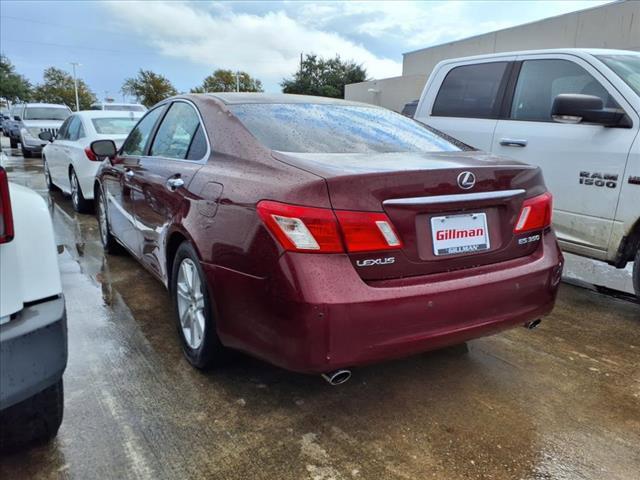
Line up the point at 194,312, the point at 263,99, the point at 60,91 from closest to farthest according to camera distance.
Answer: the point at 194,312, the point at 263,99, the point at 60,91

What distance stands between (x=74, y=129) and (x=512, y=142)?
21.2 ft

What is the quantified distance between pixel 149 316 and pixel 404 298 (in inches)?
88.6

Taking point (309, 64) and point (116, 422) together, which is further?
point (309, 64)

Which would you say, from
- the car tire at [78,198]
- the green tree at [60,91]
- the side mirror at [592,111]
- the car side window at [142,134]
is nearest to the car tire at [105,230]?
the car side window at [142,134]

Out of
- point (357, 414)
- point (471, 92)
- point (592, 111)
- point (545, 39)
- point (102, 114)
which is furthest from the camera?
point (545, 39)

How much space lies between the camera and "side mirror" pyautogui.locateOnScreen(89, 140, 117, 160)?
4.39 meters

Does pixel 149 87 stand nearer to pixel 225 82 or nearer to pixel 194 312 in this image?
pixel 225 82

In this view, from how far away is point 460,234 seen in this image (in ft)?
7.54

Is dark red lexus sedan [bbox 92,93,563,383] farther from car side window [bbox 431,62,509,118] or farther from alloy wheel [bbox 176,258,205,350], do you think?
car side window [bbox 431,62,509,118]

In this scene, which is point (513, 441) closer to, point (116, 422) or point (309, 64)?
point (116, 422)

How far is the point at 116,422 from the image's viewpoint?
2418 millimetres

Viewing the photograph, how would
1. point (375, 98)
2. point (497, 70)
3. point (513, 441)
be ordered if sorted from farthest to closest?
point (375, 98), point (497, 70), point (513, 441)

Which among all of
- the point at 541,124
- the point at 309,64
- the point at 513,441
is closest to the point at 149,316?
the point at 513,441

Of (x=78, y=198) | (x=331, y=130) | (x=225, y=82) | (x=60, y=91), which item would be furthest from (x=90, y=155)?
(x=60, y=91)
